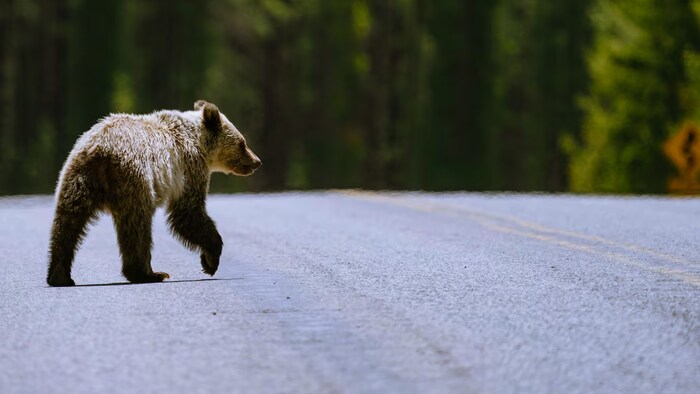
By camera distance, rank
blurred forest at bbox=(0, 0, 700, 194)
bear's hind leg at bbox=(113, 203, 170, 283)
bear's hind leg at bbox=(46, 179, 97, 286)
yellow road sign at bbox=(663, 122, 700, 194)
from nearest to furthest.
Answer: bear's hind leg at bbox=(46, 179, 97, 286)
bear's hind leg at bbox=(113, 203, 170, 283)
yellow road sign at bbox=(663, 122, 700, 194)
blurred forest at bbox=(0, 0, 700, 194)

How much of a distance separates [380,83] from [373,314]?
31095mm

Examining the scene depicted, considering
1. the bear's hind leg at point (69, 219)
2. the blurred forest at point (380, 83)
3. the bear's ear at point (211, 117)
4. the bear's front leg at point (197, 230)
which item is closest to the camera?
the bear's hind leg at point (69, 219)

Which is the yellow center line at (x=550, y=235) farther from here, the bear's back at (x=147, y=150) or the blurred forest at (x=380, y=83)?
the blurred forest at (x=380, y=83)

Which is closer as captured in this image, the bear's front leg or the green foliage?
the bear's front leg

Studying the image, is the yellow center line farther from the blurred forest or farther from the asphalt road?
the blurred forest

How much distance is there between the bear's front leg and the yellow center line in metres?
2.98

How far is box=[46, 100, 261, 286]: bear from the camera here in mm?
9195

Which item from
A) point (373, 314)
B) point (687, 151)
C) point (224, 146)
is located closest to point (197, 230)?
point (224, 146)

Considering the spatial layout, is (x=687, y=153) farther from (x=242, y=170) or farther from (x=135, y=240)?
(x=135, y=240)

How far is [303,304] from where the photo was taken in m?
8.40

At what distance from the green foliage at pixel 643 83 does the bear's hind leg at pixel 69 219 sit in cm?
3226

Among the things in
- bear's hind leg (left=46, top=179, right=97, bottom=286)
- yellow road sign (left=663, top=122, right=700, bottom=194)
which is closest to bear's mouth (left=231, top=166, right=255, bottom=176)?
bear's hind leg (left=46, top=179, right=97, bottom=286)

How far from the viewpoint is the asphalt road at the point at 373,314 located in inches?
246

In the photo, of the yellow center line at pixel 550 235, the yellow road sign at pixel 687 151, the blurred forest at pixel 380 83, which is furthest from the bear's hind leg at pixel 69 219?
the blurred forest at pixel 380 83
